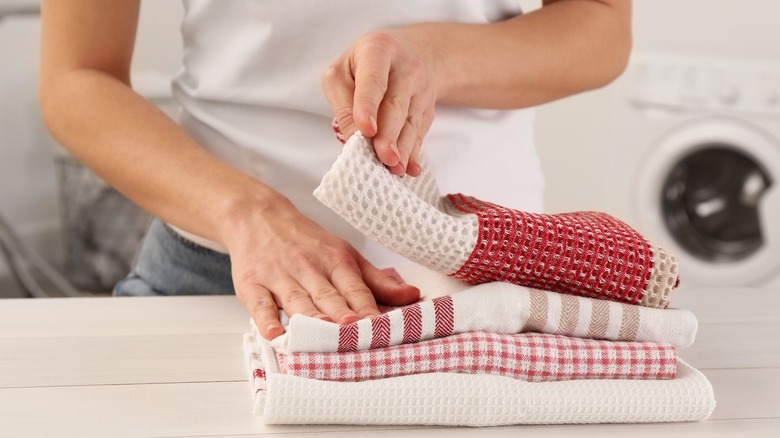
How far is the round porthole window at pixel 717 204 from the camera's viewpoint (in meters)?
2.40

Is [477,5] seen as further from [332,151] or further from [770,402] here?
[770,402]

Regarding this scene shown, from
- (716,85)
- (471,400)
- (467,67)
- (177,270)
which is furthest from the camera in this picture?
(716,85)

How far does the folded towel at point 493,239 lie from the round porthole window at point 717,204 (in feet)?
5.89

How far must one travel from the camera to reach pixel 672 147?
7.93 ft

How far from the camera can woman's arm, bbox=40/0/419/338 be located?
2.47 ft

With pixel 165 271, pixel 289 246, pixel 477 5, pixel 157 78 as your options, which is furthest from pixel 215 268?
pixel 157 78

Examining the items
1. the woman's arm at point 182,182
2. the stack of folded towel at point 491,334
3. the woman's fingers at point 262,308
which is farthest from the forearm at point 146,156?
the stack of folded towel at point 491,334

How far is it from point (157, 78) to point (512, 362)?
2332 millimetres

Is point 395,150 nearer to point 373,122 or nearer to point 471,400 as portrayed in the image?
point 373,122

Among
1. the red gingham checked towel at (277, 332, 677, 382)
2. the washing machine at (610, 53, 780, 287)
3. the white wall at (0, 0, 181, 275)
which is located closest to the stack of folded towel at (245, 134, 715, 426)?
the red gingham checked towel at (277, 332, 677, 382)

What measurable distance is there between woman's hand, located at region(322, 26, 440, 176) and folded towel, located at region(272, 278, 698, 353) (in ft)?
0.33

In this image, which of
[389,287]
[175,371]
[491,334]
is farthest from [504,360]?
[175,371]

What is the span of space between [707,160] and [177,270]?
1700 mm

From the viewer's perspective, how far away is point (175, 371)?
29.0 inches
